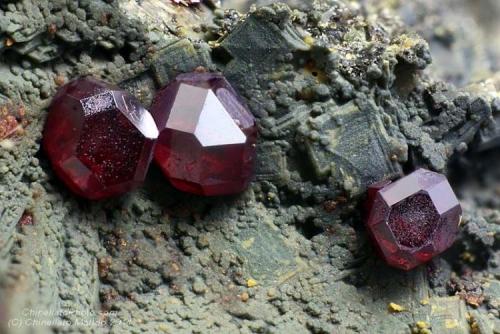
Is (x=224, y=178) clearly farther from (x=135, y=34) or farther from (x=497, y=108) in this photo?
(x=497, y=108)

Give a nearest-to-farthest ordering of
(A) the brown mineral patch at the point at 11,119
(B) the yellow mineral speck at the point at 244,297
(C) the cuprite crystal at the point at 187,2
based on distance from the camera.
Result: (A) the brown mineral patch at the point at 11,119 → (B) the yellow mineral speck at the point at 244,297 → (C) the cuprite crystal at the point at 187,2

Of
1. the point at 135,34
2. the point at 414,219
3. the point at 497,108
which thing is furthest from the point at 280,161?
the point at 497,108

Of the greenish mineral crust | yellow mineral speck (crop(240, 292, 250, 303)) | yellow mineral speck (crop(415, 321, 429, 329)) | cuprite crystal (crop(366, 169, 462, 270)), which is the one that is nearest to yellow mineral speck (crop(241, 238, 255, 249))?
the greenish mineral crust

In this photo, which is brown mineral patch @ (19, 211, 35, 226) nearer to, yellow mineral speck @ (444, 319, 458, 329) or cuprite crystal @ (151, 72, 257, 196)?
cuprite crystal @ (151, 72, 257, 196)

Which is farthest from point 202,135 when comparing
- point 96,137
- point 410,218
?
point 410,218

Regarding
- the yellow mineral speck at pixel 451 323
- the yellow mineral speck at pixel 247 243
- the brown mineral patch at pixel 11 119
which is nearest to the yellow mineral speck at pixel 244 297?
the yellow mineral speck at pixel 247 243

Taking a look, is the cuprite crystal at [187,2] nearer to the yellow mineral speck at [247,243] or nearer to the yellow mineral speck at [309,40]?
the yellow mineral speck at [309,40]

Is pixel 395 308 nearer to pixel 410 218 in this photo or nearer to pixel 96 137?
pixel 410 218
